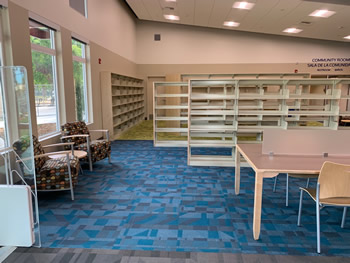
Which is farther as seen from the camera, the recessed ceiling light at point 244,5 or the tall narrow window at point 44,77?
the recessed ceiling light at point 244,5

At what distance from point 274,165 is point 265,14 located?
7.82 m

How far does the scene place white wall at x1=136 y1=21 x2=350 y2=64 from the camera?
12.5 metres

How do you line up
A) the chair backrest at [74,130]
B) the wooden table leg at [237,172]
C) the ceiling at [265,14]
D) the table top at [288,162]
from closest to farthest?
the table top at [288,162], the wooden table leg at [237,172], the chair backrest at [74,130], the ceiling at [265,14]

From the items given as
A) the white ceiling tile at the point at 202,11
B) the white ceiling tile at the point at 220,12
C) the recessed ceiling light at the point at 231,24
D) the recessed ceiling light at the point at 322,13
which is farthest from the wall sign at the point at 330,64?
the white ceiling tile at the point at 202,11

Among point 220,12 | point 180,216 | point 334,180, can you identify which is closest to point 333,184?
point 334,180

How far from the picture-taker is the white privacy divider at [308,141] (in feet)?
9.52

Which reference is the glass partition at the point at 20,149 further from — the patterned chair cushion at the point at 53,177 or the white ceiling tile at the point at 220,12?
the white ceiling tile at the point at 220,12

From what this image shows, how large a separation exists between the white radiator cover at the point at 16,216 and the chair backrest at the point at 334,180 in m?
2.62

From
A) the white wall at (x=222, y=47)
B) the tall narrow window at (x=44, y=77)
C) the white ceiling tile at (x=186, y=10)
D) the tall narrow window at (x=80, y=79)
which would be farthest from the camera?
the white wall at (x=222, y=47)

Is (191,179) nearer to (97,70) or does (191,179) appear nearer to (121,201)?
(121,201)

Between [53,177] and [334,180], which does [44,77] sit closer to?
[53,177]

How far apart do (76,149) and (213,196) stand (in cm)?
268

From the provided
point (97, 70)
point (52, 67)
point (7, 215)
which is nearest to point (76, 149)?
point (52, 67)

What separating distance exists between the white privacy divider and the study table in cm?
7
